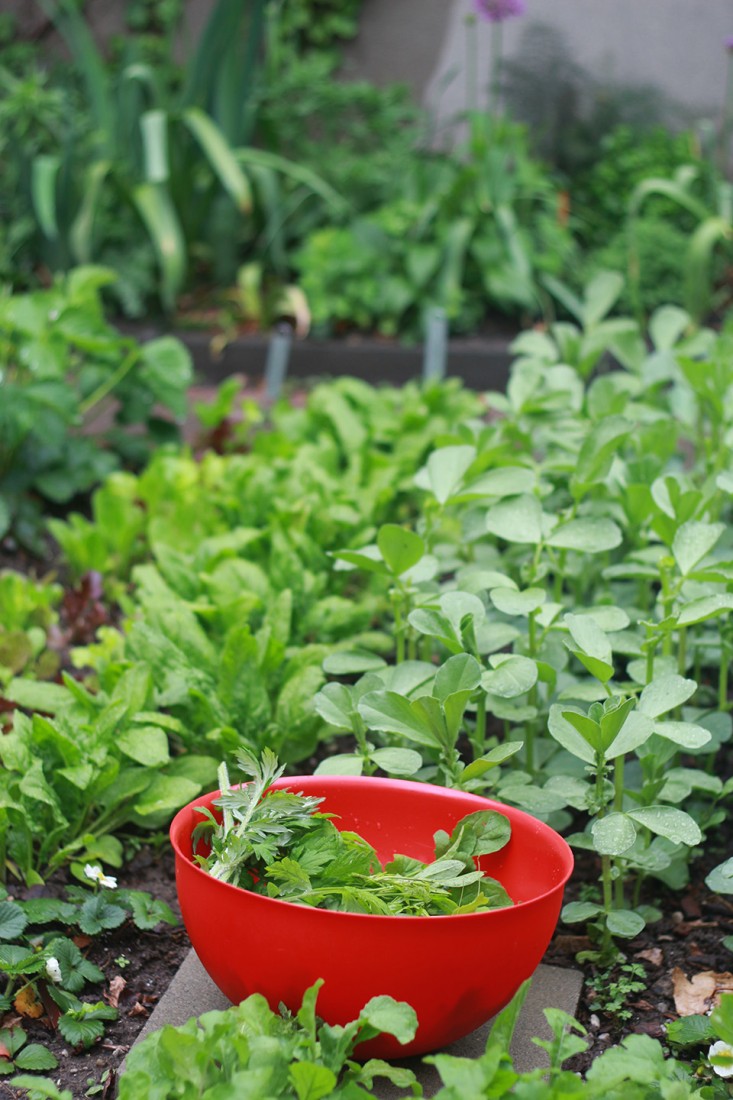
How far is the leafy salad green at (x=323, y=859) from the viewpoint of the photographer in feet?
4.56

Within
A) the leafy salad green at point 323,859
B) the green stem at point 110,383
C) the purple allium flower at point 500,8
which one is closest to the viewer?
the leafy salad green at point 323,859

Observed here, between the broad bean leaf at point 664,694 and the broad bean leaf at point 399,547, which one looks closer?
the broad bean leaf at point 664,694

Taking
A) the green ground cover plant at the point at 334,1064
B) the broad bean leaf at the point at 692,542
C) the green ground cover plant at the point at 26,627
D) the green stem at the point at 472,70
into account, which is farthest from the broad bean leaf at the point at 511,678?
the green stem at the point at 472,70

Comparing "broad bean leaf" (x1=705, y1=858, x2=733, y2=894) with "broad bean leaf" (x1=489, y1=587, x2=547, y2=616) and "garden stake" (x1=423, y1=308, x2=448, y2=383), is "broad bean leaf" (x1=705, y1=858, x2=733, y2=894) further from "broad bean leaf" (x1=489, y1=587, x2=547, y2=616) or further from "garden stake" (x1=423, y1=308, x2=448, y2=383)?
"garden stake" (x1=423, y1=308, x2=448, y2=383)

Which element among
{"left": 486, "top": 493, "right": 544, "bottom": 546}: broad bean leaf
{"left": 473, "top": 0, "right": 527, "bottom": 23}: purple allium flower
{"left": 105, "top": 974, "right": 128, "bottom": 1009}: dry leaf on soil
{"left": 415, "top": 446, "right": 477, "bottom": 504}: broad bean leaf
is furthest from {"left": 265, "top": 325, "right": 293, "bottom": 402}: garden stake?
{"left": 105, "top": 974, "right": 128, "bottom": 1009}: dry leaf on soil

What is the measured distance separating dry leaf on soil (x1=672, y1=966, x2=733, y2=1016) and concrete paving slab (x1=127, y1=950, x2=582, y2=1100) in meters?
0.14

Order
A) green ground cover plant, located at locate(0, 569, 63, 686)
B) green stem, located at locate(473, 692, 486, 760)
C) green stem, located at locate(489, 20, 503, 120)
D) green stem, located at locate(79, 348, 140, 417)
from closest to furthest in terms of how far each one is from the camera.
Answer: green stem, located at locate(473, 692, 486, 760)
green ground cover plant, located at locate(0, 569, 63, 686)
green stem, located at locate(79, 348, 140, 417)
green stem, located at locate(489, 20, 503, 120)

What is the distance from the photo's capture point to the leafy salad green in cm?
139

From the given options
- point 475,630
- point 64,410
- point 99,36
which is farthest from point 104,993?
point 99,36

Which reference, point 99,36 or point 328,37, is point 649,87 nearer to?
point 328,37

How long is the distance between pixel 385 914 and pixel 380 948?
7 cm

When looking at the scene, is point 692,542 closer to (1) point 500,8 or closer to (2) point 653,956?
(2) point 653,956

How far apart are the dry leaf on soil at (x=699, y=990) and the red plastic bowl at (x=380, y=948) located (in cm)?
31

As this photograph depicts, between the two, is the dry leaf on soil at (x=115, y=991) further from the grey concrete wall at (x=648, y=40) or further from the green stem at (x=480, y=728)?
the grey concrete wall at (x=648, y=40)
